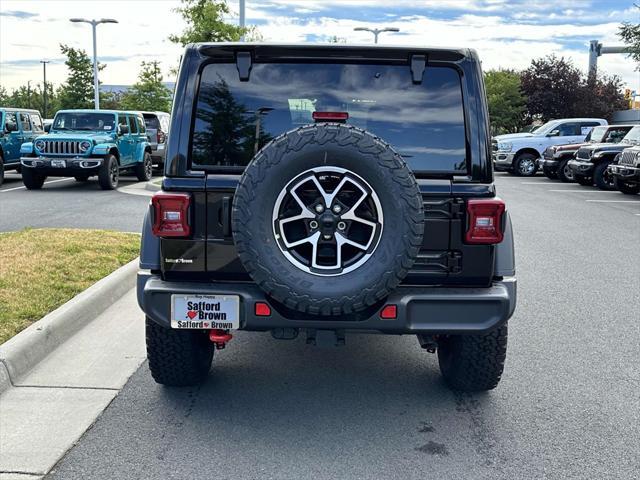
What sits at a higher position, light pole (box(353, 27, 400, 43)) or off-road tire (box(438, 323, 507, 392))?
light pole (box(353, 27, 400, 43))

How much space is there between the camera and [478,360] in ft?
13.9

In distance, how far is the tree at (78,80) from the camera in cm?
4988

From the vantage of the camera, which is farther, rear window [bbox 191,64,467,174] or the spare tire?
rear window [bbox 191,64,467,174]

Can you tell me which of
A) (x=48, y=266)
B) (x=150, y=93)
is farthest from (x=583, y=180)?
(x=150, y=93)

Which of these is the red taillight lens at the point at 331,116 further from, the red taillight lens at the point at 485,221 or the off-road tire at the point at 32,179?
the off-road tire at the point at 32,179

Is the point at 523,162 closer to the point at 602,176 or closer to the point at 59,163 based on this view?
the point at 602,176

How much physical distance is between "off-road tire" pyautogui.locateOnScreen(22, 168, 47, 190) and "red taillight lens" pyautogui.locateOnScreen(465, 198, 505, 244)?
15250 mm

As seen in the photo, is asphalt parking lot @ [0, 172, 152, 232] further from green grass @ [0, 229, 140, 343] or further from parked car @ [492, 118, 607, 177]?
parked car @ [492, 118, 607, 177]

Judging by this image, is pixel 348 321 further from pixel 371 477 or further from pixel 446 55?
pixel 446 55

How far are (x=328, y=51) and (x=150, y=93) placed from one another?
40629 mm

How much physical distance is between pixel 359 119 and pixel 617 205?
44.8 ft

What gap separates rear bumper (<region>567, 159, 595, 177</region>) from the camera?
20.1 meters

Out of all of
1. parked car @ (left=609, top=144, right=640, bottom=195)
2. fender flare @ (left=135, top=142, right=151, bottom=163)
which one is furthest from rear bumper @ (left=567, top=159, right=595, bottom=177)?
fender flare @ (left=135, top=142, right=151, bottom=163)

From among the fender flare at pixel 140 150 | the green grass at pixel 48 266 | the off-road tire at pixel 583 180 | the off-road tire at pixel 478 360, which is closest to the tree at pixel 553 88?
the off-road tire at pixel 583 180
